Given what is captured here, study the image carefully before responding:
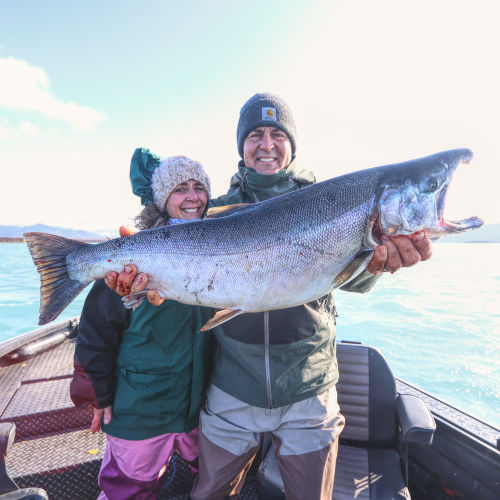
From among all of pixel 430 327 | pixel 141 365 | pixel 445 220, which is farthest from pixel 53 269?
pixel 430 327

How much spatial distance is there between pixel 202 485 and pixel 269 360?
1.14 metres

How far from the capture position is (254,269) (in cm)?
219

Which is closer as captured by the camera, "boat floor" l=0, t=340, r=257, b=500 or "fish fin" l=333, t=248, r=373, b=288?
"fish fin" l=333, t=248, r=373, b=288

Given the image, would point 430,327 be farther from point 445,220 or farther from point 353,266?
point 353,266

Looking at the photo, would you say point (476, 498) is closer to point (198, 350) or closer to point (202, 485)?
point (202, 485)

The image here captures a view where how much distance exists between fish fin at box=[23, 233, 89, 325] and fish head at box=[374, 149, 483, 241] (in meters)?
2.30

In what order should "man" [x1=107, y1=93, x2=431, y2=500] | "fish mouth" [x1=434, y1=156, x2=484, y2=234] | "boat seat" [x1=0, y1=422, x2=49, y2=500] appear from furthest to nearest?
1. "man" [x1=107, y1=93, x2=431, y2=500]
2. "fish mouth" [x1=434, y1=156, x2=484, y2=234]
3. "boat seat" [x1=0, y1=422, x2=49, y2=500]

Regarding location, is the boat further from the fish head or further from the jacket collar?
the jacket collar

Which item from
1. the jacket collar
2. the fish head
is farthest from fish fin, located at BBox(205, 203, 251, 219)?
the fish head

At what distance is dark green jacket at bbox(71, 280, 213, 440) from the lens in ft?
8.04

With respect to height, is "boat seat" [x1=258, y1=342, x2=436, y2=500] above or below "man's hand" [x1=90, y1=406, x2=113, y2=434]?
below

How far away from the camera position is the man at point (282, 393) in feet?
7.34

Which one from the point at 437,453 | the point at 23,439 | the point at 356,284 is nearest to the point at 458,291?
the point at 437,453

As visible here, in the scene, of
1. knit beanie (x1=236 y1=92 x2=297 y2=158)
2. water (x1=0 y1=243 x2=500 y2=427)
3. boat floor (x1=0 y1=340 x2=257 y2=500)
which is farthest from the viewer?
water (x1=0 y1=243 x2=500 y2=427)
